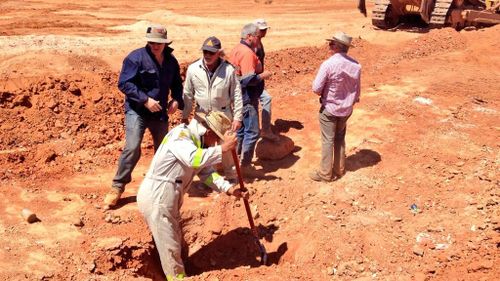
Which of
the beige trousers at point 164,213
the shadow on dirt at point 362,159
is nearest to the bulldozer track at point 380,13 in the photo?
the shadow on dirt at point 362,159

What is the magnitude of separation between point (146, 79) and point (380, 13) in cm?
1170

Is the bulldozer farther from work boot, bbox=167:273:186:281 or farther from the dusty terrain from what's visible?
work boot, bbox=167:273:186:281

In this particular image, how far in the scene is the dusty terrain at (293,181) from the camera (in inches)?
209

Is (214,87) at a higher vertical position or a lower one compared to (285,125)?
higher

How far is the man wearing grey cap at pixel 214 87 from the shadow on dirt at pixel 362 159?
191cm

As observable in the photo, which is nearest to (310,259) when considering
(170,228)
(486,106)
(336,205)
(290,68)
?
(336,205)

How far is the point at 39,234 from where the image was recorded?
5.52 m

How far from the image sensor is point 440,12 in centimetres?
1470

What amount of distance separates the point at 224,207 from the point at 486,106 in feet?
18.4

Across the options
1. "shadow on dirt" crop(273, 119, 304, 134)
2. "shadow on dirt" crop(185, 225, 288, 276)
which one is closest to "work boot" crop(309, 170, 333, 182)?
"shadow on dirt" crop(185, 225, 288, 276)

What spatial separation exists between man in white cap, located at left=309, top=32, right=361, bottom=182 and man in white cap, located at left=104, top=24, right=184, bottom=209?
1.78 meters

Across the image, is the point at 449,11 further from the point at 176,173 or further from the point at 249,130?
the point at 176,173

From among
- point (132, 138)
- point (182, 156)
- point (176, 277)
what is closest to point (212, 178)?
point (182, 156)

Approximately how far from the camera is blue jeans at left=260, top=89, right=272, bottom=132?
25.1ft
